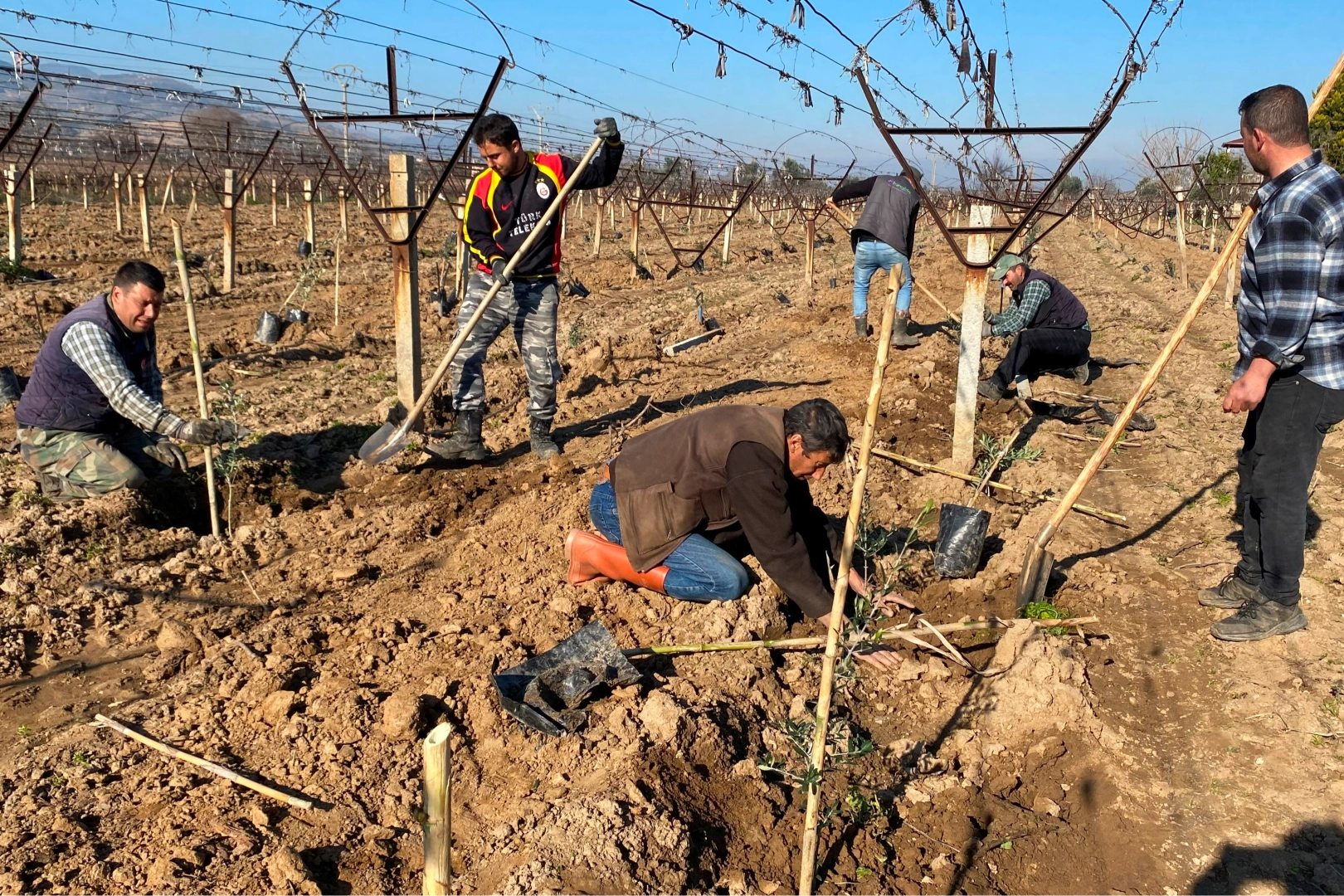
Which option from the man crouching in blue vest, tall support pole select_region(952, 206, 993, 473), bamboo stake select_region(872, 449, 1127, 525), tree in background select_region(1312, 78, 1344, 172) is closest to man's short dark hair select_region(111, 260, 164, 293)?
the man crouching in blue vest

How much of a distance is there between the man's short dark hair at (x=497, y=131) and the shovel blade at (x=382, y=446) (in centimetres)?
164

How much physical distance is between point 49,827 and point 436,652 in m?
1.21

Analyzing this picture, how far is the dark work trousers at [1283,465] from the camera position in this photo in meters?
3.14

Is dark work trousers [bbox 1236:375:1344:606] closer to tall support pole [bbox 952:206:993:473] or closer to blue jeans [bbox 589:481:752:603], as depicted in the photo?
tall support pole [bbox 952:206:993:473]

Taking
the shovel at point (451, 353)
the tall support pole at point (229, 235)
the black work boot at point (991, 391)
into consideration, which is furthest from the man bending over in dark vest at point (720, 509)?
the tall support pole at point (229, 235)

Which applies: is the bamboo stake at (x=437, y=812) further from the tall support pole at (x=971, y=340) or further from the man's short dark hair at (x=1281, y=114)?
the tall support pole at (x=971, y=340)

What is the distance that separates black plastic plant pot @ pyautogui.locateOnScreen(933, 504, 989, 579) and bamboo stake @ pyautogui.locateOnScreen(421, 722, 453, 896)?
9.21 ft

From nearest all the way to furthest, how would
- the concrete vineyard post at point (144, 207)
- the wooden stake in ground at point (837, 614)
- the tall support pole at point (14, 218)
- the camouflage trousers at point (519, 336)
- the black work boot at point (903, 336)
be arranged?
the wooden stake in ground at point (837, 614)
the camouflage trousers at point (519, 336)
the black work boot at point (903, 336)
the tall support pole at point (14, 218)
the concrete vineyard post at point (144, 207)

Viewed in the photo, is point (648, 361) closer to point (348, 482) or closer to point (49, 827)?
point (348, 482)

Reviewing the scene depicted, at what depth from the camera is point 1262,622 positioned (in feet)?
11.1

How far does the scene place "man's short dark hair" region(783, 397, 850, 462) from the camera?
3.02 m

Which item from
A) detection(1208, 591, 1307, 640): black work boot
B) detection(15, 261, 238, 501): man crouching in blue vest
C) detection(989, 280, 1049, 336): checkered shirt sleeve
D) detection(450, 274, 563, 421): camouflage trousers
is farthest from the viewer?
detection(989, 280, 1049, 336): checkered shirt sleeve

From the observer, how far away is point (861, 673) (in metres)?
3.31

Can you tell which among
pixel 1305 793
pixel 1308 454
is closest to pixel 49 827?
pixel 1305 793
